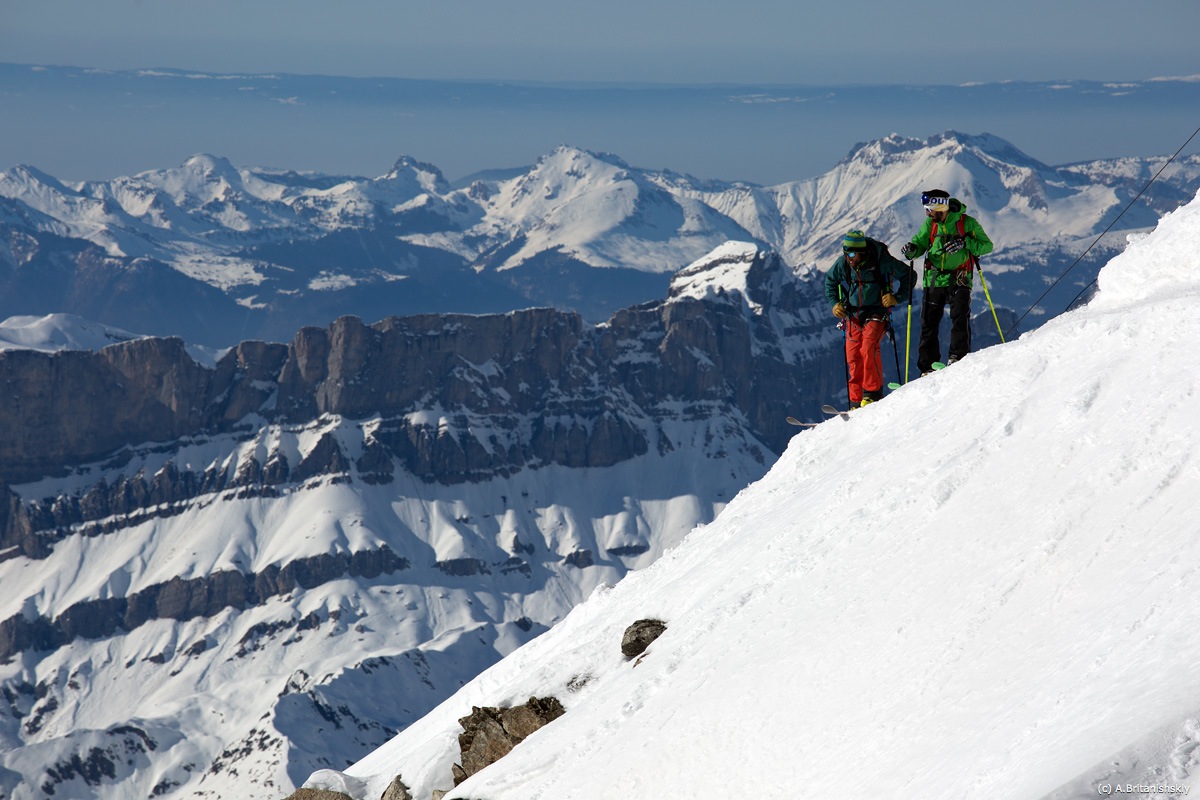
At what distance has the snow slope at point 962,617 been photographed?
48.5 ft

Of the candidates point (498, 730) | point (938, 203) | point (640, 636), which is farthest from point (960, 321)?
point (498, 730)

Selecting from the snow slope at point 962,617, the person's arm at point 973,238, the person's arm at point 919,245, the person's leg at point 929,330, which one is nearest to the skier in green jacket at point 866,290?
the person's arm at point 919,245

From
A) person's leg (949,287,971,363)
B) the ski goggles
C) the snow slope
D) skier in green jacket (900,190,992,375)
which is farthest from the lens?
person's leg (949,287,971,363)

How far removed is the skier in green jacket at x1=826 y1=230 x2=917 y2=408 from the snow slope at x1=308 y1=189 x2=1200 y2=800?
10.6ft

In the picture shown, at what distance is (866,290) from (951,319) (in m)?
1.92

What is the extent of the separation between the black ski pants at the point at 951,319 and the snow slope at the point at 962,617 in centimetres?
284

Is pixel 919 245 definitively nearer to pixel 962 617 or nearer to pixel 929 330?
pixel 929 330

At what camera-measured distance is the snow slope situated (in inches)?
583

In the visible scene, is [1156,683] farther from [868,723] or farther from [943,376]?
[943,376]

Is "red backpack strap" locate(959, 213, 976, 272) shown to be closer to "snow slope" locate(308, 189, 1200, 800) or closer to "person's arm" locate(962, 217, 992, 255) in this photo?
"person's arm" locate(962, 217, 992, 255)

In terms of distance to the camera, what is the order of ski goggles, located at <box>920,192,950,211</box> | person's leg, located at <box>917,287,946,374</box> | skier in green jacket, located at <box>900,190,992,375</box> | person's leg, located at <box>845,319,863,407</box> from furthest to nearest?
person's leg, located at <box>845,319,863,407</box> → person's leg, located at <box>917,287,946,374</box> → skier in green jacket, located at <box>900,190,992,375</box> → ski goggles, located at <box>920,192,950,211</box>

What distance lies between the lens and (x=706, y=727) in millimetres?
18969

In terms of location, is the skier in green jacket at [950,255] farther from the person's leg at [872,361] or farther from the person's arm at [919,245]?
the person's leg at [872,361]

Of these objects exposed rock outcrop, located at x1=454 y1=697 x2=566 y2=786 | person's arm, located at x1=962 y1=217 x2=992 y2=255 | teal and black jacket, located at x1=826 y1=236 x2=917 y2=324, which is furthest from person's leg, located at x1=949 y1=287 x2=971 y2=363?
exposed rock outcrop, located at x1=454 y1=697 x2=566 y2=786
